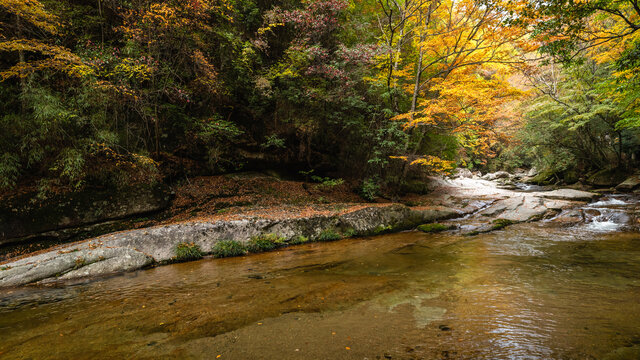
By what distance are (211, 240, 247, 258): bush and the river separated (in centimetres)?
72

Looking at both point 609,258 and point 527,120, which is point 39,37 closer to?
point 609,258

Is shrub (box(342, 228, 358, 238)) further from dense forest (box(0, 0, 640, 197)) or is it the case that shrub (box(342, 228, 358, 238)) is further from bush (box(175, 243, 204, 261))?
bush (box(175, 243, 204, 261))

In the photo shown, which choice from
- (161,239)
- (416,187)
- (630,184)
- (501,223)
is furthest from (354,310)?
(630,184)

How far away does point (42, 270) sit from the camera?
17.9 ft

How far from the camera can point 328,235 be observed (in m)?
8.52

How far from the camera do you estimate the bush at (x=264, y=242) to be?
7436mm

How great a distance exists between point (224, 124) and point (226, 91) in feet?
6.54

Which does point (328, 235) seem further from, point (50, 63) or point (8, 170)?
point (8, 170)

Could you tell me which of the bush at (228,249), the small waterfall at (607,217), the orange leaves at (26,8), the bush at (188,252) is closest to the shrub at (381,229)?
the bush at (228,249)

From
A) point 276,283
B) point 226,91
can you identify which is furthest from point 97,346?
point 226,91

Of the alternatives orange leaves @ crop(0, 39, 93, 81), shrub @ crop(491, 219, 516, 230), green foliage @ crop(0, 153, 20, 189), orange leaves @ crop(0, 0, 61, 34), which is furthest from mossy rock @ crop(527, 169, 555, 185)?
green foliage @ crop(0, 153, 20, 189)

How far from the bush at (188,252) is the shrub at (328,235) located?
371 cm

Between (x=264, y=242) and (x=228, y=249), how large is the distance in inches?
41.7

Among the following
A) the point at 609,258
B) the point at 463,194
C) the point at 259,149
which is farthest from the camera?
the point at 463,194
